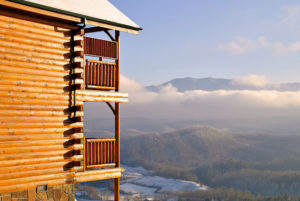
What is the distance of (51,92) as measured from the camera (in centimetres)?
1553

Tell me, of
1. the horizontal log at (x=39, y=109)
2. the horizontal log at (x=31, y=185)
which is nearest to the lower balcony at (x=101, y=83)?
the horizontal log at (x=39, y=109)

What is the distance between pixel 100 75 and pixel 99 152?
360 cm

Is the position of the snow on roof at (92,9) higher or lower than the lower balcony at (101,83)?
higher

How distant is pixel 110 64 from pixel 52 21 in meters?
3.47

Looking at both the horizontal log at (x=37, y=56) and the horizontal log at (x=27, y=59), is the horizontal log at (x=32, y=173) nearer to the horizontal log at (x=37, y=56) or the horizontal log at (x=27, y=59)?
the horizontal log at (x=27, y=59)

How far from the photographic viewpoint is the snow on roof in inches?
610

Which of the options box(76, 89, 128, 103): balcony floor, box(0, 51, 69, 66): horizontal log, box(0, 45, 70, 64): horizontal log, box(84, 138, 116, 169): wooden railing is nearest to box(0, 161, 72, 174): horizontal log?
box(84, 138, 116, 169): wooden railing

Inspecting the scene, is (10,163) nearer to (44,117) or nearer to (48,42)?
(44,117)

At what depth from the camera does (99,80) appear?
17.5 metres

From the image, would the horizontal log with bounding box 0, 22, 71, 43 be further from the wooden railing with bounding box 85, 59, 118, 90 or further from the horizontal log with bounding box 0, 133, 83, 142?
the horizontal log with bounding box 0, 133, 83, 142

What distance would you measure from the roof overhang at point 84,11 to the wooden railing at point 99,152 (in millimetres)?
5379

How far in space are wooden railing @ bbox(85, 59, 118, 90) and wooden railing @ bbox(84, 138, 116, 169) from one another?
254 cm

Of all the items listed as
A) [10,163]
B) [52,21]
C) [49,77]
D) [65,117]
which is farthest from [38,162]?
[52,21]

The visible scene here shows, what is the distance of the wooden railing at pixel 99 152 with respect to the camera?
16.9 metres
